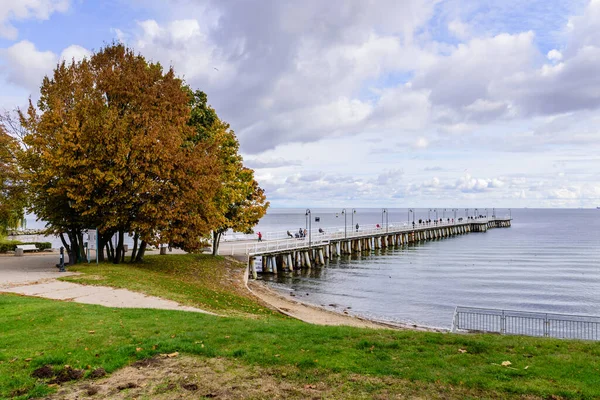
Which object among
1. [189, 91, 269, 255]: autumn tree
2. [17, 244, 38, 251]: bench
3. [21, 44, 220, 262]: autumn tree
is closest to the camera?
[21, 44, 220, 262]: autumn tree

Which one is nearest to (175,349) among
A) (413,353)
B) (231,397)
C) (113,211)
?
(231,397)

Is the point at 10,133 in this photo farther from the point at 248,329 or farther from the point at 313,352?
the point at 313,352

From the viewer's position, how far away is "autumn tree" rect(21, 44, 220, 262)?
73.3 feet

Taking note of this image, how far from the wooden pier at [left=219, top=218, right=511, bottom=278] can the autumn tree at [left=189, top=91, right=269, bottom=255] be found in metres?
2.98

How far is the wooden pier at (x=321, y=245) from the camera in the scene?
3965 cm

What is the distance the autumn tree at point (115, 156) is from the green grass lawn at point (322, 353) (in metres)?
11.6

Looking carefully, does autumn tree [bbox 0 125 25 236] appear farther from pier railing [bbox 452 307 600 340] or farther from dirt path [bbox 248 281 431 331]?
pier railing [bbox 452 307 600 340]

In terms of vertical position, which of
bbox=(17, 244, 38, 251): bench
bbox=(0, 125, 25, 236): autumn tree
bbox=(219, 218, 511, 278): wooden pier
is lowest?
bbox=(219, 218, 511, 278): wooden pier

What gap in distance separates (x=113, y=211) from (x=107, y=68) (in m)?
9.08

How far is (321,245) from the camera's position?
4800cm

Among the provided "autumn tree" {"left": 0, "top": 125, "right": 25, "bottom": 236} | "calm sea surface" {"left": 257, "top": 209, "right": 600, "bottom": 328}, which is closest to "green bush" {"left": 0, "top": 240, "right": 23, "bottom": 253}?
"autumn tree" {"left": 0, "top": 125, "right": 25, "bottom": 236}

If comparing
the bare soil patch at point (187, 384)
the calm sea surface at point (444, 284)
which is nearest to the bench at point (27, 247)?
the calm sea surface at point (444, 284)

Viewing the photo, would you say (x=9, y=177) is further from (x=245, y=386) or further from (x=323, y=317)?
(x=245, y=386)

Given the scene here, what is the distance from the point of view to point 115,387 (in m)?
7.14
